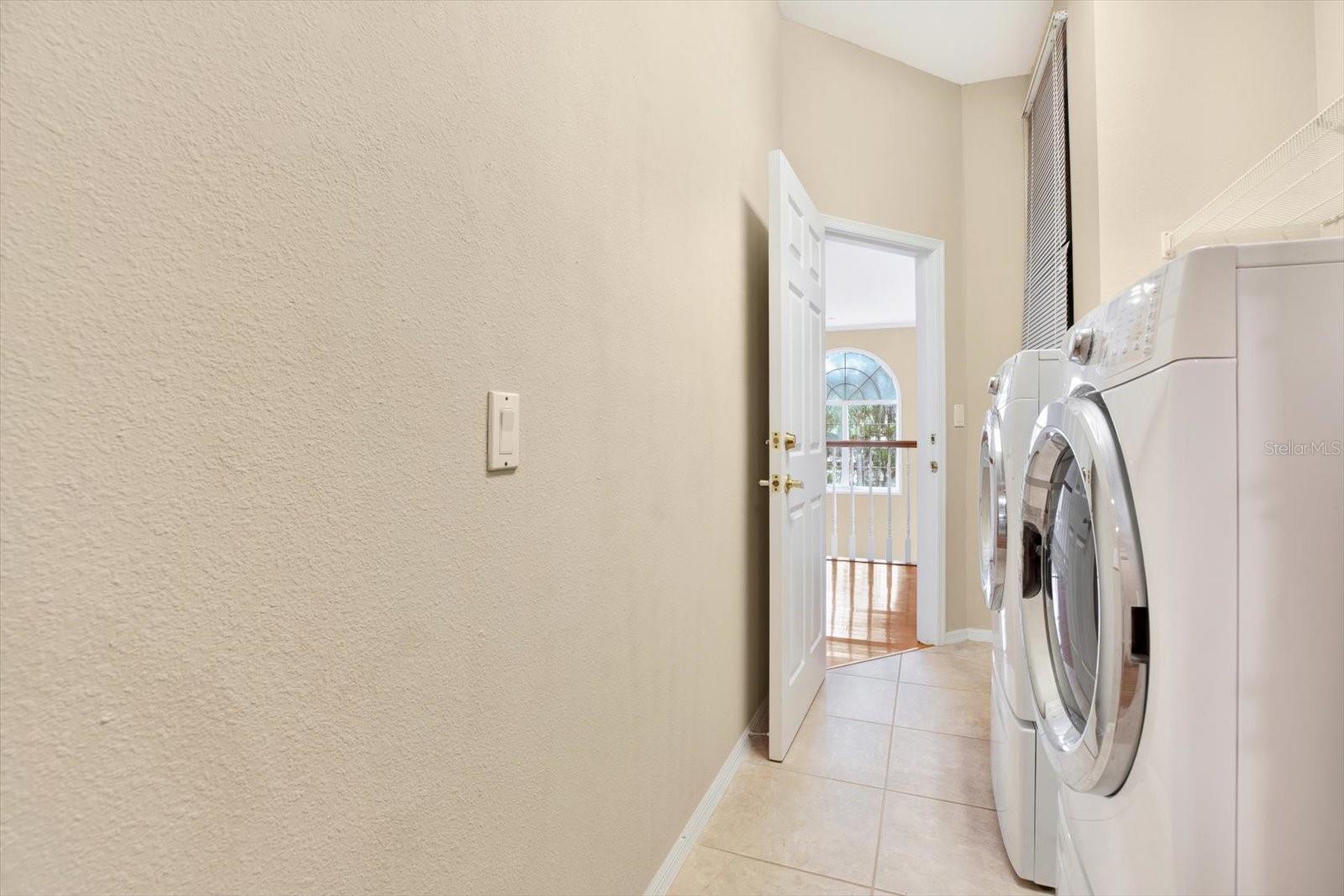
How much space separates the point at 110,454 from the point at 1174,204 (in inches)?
104

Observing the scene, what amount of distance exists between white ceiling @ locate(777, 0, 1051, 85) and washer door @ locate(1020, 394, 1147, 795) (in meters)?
2.57

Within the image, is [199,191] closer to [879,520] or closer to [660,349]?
[660,349]

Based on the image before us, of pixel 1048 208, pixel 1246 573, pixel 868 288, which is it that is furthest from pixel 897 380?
pixel 1246 573

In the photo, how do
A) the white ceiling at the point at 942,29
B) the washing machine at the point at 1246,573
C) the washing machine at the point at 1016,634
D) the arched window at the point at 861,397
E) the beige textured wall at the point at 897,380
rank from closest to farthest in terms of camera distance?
the washing machine at the point at 1246,573 < the washing machine at the point at 1016,634 < the white ceiling at the point at 942,29 < the beige textured wall at the point at 897,380 < the arched window at the point at 861,397

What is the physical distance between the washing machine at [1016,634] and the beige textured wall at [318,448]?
85 cm

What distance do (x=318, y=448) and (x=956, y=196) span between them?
3.53m

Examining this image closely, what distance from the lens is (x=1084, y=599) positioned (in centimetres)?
97

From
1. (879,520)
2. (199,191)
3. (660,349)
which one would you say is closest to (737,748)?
(660,349)

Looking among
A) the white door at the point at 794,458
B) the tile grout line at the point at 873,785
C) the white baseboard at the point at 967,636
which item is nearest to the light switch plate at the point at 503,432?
the white door at the point at 794,458

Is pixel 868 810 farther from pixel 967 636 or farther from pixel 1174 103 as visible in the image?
pixel 1174 103

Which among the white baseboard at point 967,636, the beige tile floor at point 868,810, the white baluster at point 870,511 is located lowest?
the beige tile floor at point 868,810

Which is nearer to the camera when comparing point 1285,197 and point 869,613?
point 1285,197

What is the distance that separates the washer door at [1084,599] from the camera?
2.31 feet

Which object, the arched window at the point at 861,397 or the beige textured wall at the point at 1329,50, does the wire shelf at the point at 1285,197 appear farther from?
the arched window at the point at 861,397
